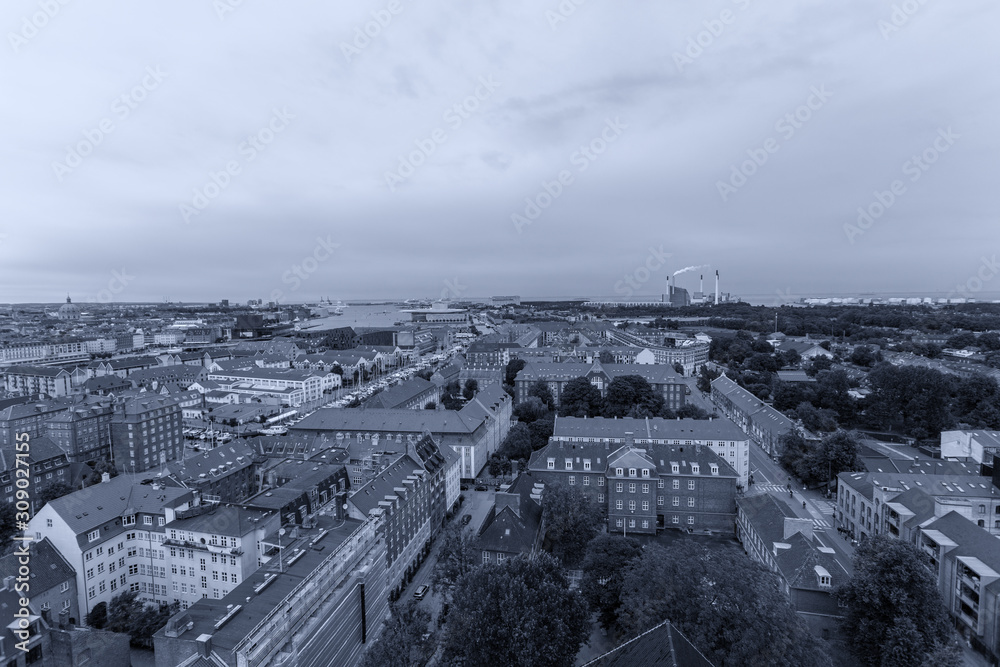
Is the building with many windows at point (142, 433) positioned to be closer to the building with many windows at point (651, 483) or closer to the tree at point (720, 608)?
the building with many windows at point (651, 483)

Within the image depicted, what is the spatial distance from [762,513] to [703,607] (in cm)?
1329

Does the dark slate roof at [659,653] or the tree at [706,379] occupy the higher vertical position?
the dark slate roof at [659,653]

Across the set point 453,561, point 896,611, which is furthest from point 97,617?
point 896,611

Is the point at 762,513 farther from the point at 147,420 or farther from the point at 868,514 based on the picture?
the point at 147,420

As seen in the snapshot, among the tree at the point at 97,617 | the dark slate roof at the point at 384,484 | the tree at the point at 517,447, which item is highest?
the dark slate roof at the point at 384,484

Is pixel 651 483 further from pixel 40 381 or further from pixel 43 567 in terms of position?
pixel 40 381

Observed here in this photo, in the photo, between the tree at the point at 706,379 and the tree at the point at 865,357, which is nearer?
the tree at the point at 706,379

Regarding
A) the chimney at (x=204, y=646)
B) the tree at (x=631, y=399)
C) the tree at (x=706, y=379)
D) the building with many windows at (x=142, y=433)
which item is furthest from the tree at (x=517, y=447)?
the tree at (x=706, y=379)

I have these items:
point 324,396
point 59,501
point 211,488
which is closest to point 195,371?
point 324,396

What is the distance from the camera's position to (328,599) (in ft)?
66.4

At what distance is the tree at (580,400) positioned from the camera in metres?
55.7

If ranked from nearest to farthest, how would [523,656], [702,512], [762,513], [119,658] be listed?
[523,656] < [119,658] < [762,513] < [702,512]

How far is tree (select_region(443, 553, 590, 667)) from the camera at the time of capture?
53.6 ft

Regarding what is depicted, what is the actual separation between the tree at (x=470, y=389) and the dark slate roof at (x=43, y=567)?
43.2 meters
